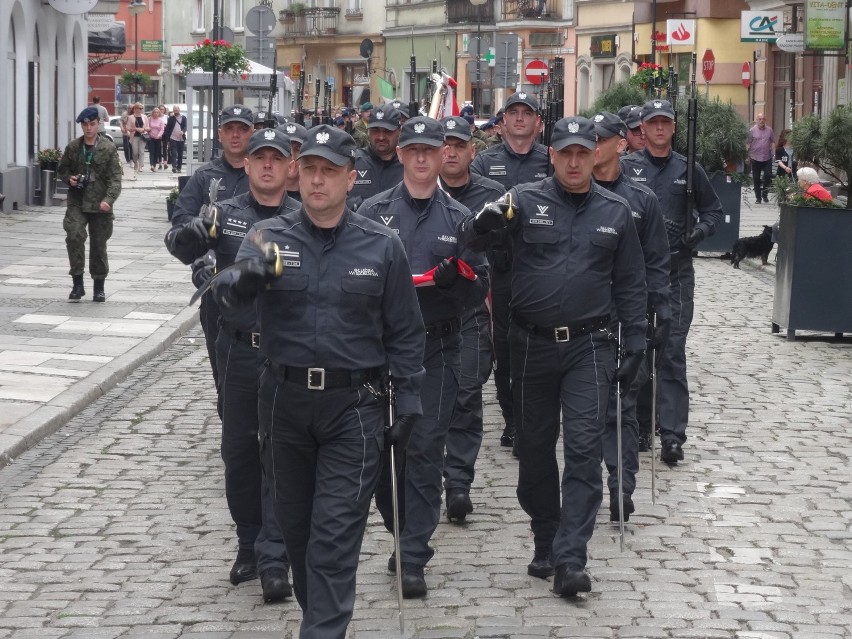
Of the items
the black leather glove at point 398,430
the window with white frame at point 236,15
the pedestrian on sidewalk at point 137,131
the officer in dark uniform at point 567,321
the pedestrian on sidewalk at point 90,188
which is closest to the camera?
the black leather glove at point 398,430

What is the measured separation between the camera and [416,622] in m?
6.62

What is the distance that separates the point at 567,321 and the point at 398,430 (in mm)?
1445

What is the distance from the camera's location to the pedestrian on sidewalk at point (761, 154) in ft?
113

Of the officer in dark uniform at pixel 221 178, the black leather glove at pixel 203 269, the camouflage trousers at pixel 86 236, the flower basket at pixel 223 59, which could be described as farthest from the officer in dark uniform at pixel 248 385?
the flower basket at pixel 223 59

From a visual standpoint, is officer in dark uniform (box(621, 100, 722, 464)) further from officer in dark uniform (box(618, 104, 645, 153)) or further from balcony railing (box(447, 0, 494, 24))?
balcony railing (box(447, 0, 494, 24))

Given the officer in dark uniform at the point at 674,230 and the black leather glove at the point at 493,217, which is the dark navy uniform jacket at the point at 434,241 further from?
the officer in dark uniform at the point at 674,230

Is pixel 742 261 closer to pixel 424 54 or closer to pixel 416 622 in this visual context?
pixel 416 622

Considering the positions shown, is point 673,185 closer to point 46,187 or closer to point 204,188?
point 204,188

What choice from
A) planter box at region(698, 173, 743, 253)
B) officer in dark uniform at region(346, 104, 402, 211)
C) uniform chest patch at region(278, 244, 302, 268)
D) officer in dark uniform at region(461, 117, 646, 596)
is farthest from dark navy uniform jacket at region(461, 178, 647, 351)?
planter box at region(698, 173, 743, 253)

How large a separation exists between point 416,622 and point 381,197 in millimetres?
2174

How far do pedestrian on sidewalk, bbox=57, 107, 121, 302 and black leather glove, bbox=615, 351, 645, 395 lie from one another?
9.94 meters

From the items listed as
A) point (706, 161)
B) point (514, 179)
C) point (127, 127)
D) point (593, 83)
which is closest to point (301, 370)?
point (514, 179)

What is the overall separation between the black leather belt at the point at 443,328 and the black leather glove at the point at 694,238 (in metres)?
2.98

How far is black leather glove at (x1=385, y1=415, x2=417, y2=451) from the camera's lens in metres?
5.88
